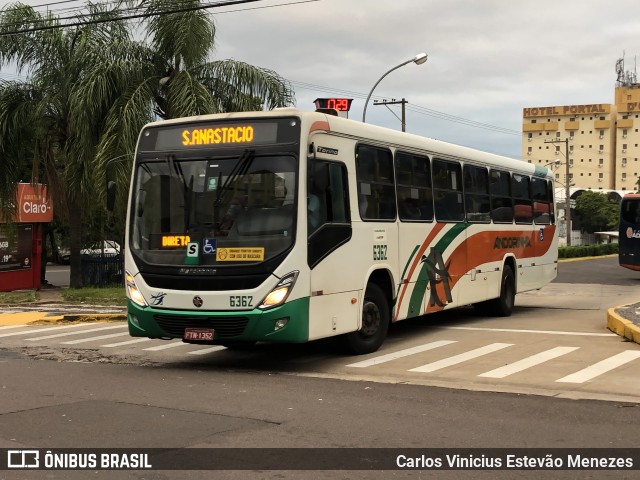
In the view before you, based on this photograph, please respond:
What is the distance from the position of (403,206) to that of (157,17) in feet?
41.4

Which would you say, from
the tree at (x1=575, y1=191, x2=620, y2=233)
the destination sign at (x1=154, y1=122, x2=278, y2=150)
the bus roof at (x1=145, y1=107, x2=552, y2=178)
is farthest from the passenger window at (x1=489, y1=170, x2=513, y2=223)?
the tree at (x1=575, y1=191, x2=620, y2=233)

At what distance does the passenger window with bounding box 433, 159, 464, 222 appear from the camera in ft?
43.4

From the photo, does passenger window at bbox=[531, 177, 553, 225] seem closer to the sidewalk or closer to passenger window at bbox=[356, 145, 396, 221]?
passenger window at bbox=[356, 145, 396, 221]

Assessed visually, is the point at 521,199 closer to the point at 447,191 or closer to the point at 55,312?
the point at 447,191

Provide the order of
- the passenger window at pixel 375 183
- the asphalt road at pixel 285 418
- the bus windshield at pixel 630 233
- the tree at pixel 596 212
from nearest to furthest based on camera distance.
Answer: the asphalt road at pixel 285 418 → the passenger window at pixel 375 183 → the bus windshield at pixel 630 233 → the tree at pixel 596 212

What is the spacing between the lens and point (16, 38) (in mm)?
22219

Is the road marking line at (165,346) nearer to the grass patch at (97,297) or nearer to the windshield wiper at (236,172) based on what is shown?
the windshield wiper at (236,172)

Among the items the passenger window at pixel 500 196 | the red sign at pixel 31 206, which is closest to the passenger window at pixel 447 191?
the passenger window at pixel 500 196

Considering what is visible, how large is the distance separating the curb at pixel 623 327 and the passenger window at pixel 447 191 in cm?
308

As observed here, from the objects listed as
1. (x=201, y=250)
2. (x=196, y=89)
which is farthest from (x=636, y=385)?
(x=196, y=89)

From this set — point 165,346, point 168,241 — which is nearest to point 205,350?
point 165,346

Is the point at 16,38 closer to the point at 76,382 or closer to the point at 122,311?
the point at 122,311

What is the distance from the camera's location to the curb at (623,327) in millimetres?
12141

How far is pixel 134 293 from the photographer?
10211 millimetres
